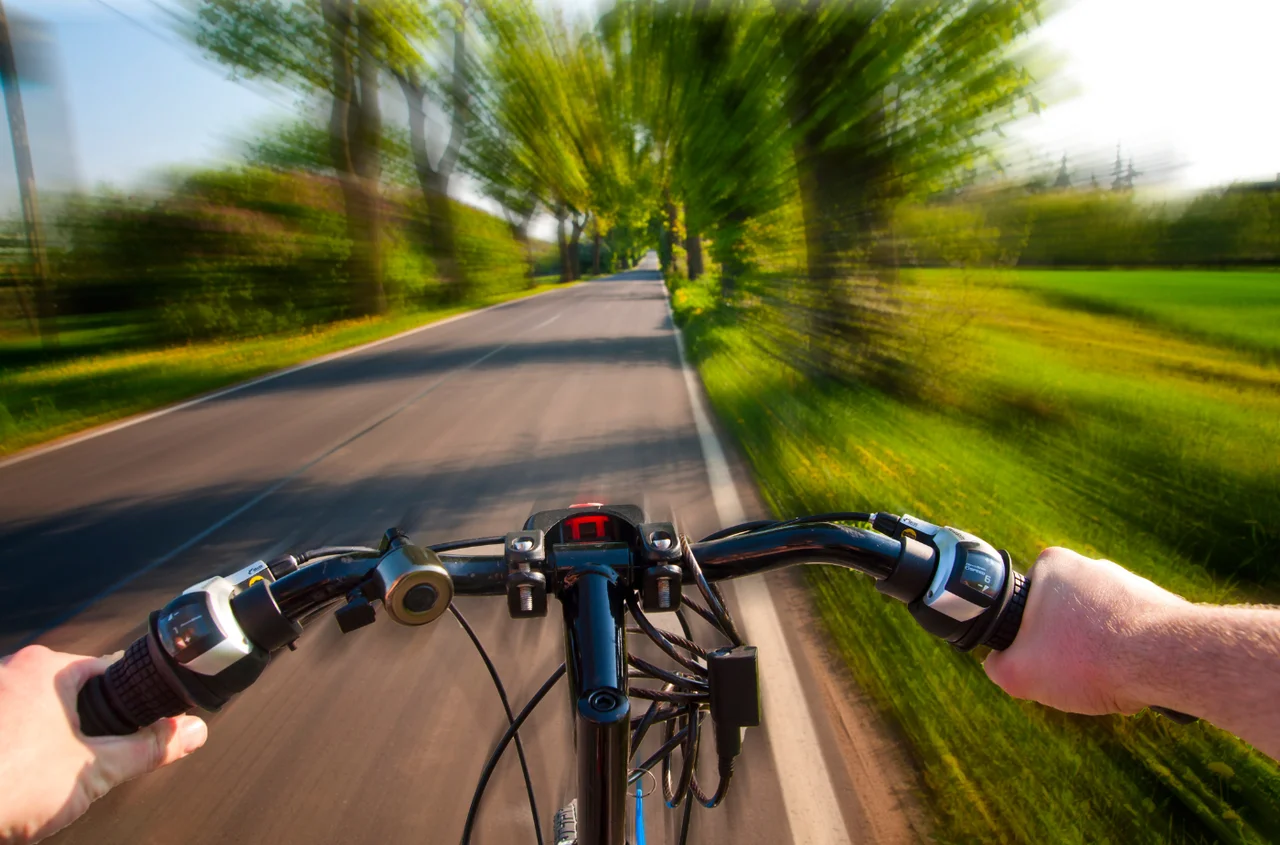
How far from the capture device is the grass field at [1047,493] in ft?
7.90

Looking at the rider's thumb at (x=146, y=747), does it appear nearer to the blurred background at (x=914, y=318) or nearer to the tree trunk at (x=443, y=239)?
the blurred background at (x=914, y=318)

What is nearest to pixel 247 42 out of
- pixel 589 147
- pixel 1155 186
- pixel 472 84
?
pixel 472 84

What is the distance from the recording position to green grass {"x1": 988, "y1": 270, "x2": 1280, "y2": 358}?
10.3 metres

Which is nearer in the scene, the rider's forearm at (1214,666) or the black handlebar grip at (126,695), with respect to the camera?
the rider's forearm at (1214,666)

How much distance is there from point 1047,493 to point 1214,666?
502cm

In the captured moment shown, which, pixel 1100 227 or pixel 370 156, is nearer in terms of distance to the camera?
pixel 1100 227

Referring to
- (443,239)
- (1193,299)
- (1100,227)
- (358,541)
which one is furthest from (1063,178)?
(443,239)

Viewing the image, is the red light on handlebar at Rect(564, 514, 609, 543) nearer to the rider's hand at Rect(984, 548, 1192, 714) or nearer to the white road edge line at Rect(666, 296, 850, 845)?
the rider's hand at Rect(984, 548, 1192, 714)

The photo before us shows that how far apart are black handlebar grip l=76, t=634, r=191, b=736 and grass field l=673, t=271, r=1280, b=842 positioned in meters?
2.25

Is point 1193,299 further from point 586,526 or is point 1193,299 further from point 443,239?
point 443,239

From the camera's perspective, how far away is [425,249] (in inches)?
1297

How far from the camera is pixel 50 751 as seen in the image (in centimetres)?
84

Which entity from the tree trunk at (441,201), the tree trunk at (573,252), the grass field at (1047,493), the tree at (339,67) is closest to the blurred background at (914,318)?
the grass field at (1047,493)

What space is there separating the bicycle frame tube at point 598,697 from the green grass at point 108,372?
1028 cm
